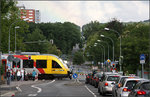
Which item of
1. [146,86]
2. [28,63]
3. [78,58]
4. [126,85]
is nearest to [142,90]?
[146,86]

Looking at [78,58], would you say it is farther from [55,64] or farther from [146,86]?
[146,86]

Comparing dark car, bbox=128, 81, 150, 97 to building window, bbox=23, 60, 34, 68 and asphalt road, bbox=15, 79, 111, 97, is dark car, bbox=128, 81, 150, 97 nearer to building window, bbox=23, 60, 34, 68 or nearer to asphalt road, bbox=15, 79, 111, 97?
asphalt road, bbox=15, 79, 111, 97

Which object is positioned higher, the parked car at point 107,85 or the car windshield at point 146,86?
the car windshield at point 146,86

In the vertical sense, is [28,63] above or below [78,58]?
below

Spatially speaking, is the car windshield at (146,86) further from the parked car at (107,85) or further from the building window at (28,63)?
the building window at (28,63)

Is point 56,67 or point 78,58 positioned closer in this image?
point 56,67

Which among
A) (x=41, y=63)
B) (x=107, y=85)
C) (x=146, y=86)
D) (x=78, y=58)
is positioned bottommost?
(x=107, y=85)

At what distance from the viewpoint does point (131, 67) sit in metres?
58.1

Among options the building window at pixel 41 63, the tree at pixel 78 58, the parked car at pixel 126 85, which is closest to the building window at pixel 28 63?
the building window at pixel 41 63

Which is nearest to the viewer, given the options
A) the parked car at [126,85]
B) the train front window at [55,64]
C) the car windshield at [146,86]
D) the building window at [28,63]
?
the car windshield at [146,86]

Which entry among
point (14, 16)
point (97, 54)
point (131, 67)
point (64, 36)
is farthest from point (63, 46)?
point (131, 67)

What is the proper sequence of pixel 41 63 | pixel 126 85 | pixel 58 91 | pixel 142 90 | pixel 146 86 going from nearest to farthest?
1. pixel 142 90
2. pixel 146 86
3. pixel 126 85
4. pixel 58 91
5. pixel 41 63

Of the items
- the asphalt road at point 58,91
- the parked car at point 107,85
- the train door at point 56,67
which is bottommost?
the asphalt road at point 58,91

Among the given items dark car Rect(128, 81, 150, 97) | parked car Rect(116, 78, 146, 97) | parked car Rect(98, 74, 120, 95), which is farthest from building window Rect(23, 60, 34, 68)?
dark car Rect(128, 81, 150, 97)
